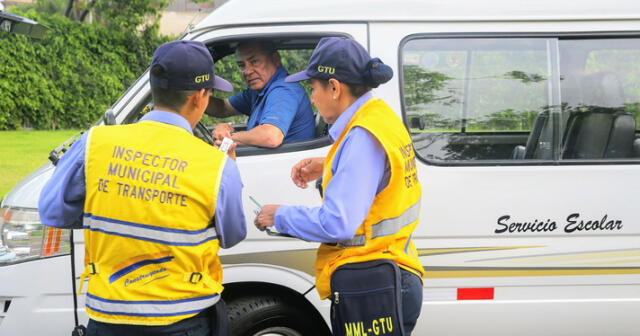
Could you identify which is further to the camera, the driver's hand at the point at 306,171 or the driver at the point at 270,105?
the driver at the point at 270,105

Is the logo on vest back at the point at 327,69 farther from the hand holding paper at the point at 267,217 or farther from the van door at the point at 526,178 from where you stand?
the van door at the point at 526,178

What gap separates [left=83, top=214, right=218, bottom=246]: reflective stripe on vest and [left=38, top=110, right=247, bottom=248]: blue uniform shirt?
108 mm

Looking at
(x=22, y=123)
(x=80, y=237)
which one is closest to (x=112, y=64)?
(x=22, y=123)

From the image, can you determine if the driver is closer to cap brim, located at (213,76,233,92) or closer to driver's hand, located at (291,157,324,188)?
driver's hand, located at (291,157,324,188)

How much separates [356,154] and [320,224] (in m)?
0.27

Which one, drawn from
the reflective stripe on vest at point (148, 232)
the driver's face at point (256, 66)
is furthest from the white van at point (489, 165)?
the reflective stripe on vest at point (148, 232)

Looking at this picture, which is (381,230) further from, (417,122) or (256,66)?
(256,66)

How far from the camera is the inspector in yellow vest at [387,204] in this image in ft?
8.07

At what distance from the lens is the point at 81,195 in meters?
2.35

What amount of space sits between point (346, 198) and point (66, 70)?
15931 millimetres

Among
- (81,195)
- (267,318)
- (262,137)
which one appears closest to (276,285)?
(267,318)

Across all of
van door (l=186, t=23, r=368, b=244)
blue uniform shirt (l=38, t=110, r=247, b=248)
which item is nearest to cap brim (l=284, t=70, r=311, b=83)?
blue uniform shirt (l=38, t=110, r=247, b=248)

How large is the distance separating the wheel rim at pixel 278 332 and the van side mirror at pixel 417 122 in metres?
1.26

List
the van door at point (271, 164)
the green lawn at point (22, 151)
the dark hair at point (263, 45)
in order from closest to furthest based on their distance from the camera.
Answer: the van door at point (271, 164) → the dark hair at point (263, 45) → the green lawn at point (22, 151)
